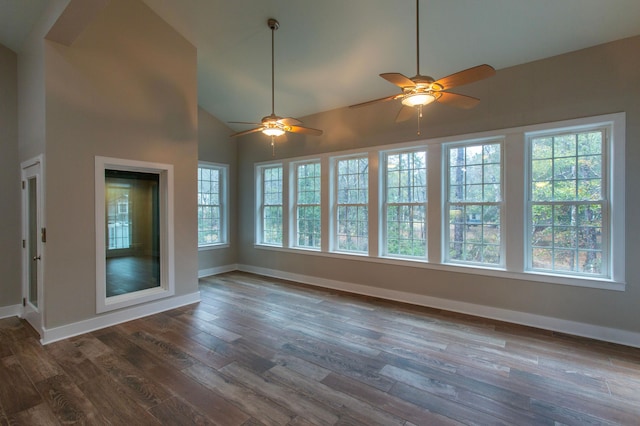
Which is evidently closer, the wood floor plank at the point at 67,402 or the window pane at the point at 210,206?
the wood floor plank at the point at 67,402

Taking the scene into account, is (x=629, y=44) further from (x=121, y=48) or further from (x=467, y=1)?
(x=121, y=48)

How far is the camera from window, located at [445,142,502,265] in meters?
3.96

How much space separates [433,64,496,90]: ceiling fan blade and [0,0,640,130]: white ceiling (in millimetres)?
1376

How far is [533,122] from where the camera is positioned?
3.61m

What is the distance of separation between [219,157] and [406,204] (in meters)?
4.07

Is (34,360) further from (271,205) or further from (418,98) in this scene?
(418,98)

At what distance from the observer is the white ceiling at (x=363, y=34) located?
10.1ft

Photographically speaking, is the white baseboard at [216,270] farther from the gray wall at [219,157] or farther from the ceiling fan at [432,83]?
the ceiling fan at [432,83]

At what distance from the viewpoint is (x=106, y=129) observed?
3.60m

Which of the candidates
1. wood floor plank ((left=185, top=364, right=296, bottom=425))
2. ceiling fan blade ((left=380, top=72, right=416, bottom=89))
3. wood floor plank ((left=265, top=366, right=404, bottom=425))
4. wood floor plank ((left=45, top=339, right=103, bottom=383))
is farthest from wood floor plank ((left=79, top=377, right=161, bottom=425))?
ceiling fan blade ((left=380, top=72, right=416, bottom=89))

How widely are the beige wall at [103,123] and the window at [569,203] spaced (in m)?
4.73

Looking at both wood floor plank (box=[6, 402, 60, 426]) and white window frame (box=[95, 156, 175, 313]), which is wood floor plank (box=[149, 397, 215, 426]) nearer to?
wood floor plank (box=[6, 402, 60, 426])

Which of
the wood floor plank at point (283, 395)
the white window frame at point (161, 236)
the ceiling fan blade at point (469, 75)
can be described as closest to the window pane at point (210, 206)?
the white window frame at point (161, 236)

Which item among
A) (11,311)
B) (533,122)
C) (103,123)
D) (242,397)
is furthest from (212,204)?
(533,122)
